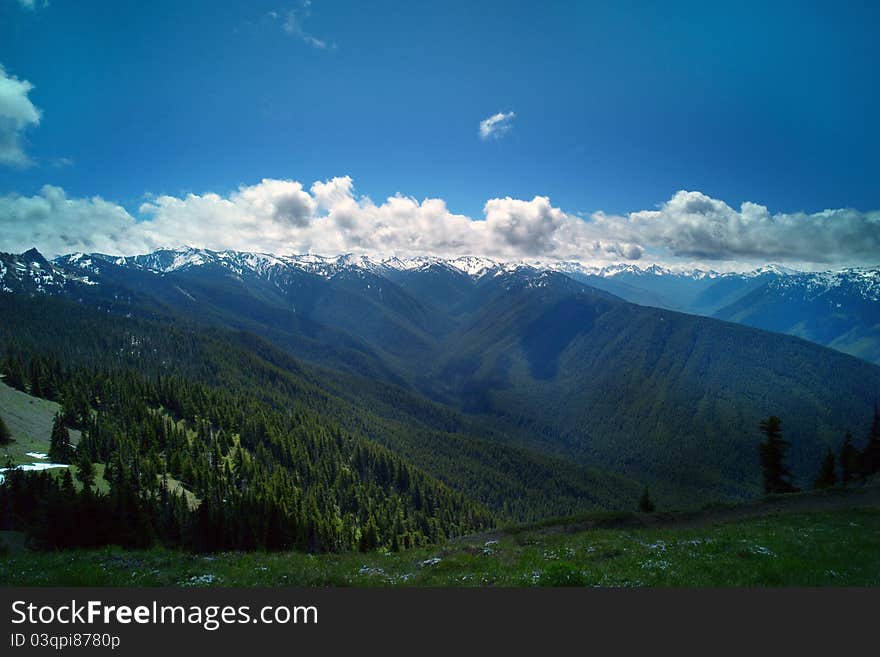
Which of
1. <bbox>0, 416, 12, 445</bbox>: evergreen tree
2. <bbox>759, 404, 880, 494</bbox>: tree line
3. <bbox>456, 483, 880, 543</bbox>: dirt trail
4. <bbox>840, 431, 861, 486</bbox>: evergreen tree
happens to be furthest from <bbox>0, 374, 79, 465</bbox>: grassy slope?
<bbox>840, 431, 861, 486</bbox>: evergreen tree

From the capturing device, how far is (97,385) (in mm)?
126625

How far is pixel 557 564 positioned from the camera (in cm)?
1509

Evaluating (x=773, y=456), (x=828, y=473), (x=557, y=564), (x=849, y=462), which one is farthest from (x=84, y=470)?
(x=849, y=462)

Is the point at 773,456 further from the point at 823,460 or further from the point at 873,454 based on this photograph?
the point at 873,454

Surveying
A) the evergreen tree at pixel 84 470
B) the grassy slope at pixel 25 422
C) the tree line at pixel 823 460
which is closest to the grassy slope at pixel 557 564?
the tree line at pixel 823 460

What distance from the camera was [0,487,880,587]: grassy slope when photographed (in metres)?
14.7

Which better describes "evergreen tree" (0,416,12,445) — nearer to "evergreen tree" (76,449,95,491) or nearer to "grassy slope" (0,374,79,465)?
"grassy slope" (0,374,79,465)

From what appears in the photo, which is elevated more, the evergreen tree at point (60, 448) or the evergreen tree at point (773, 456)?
the evergreen tree at point (773, 456)

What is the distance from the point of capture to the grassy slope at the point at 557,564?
1472cm

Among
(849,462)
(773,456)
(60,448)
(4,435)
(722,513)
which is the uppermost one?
(773,456)

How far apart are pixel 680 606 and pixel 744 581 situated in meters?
4.47

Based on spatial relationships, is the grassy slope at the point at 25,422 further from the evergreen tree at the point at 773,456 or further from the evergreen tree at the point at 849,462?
the evergreen tree at the point at 849,462

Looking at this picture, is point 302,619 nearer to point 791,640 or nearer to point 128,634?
point 128,634

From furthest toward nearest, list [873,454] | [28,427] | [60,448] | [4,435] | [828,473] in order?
1. [28,427]
2. [60,448]
3. [4,435]
4. [828,473]
5. [873,454]
